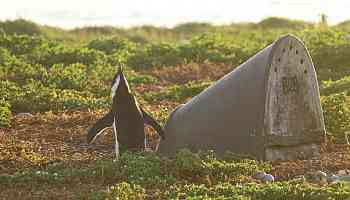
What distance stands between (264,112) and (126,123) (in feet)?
5.54

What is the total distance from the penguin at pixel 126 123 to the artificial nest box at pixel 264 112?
0.92 feet

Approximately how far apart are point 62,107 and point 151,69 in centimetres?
480

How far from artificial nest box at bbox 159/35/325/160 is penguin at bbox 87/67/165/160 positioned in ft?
0.92

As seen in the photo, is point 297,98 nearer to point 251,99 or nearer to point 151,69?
point 251,99

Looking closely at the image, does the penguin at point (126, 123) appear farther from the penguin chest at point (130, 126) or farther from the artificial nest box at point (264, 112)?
the artificial nest box at point (264, 112)

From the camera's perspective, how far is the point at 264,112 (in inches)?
374

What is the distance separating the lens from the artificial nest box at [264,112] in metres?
9.56

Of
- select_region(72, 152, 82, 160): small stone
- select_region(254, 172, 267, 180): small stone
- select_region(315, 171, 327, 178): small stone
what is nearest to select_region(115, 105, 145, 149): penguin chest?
select_region(72, 152, 82, 160): small stone

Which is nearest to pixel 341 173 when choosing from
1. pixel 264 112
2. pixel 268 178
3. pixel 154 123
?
pixel 268 178

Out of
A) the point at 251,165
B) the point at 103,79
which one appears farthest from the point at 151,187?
the point at 103,79

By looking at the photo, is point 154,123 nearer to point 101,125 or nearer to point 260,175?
point 101,125

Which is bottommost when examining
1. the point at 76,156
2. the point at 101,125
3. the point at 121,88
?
the point at 76,156

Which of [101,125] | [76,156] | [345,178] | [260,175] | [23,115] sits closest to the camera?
[345,178]

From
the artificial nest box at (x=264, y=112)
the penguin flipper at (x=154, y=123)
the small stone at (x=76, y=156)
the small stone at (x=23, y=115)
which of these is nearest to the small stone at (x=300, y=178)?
the artificial nest box at (x=264, y=112)
